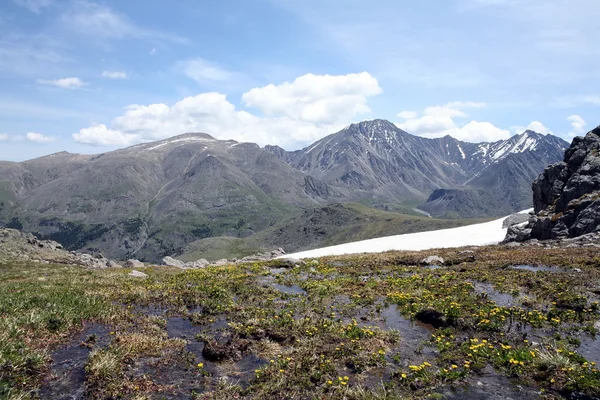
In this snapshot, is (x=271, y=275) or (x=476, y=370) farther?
(x=271, y=275)

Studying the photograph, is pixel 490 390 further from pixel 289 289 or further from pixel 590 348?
pixel 289 289

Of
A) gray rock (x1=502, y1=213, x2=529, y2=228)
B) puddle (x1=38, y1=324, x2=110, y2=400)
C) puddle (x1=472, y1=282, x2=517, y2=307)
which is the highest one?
gray rock (x1=502, y1=213, x2=529, y2=228)

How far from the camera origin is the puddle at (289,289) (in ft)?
79.2

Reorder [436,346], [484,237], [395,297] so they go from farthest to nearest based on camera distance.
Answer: [484,237], [395,297], [436,346]

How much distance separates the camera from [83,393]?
426 inches

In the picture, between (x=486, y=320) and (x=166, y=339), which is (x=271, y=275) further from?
(x=486, y=320)

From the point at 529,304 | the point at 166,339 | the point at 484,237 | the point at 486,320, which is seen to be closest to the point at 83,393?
the point at 166,339

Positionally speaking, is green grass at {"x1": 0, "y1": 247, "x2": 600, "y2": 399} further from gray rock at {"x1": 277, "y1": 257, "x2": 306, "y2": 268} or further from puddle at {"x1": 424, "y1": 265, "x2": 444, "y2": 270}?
gray rock at {"x1": 277, "y1": 257, "x2": 306, "y2": 268}

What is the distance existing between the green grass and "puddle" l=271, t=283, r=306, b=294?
0.65m

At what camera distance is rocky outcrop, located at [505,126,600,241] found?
40469 millimetres

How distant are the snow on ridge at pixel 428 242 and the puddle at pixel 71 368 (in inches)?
1618

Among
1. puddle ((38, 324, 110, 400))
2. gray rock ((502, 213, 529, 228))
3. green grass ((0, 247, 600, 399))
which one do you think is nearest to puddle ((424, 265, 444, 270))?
green grass ((0, 247, 600, 399))

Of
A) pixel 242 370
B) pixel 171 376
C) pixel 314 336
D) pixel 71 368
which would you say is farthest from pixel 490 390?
pixel 71 368

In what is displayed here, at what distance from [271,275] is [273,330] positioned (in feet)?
48.5
